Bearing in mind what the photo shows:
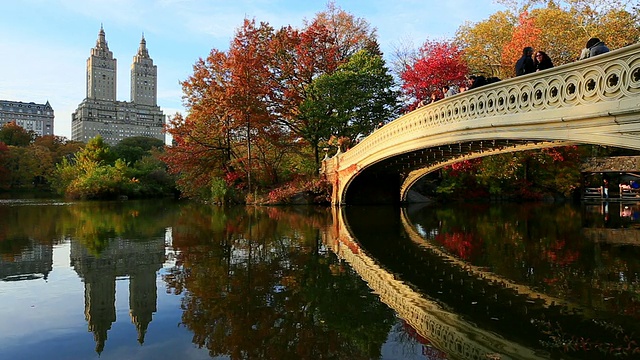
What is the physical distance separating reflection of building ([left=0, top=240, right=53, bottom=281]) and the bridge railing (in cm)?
865

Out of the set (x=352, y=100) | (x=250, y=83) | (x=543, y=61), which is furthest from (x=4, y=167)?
(x=543, y=61)

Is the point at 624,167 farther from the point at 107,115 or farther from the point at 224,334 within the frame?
the point at 107,115

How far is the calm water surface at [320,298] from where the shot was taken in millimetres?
4277

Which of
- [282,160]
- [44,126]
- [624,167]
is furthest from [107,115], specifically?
[624,167]

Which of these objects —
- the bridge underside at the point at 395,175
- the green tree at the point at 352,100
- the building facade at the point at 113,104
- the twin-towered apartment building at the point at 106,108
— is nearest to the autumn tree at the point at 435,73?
the green tree at the point at 352,100

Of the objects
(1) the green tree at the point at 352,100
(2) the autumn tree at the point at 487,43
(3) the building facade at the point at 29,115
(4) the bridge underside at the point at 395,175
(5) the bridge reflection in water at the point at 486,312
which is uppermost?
(3) the building facade at the point at 29,115

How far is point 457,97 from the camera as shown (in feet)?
36.5

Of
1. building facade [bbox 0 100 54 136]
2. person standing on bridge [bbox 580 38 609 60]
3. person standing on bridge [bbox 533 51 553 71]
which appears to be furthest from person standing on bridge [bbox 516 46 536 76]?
building facade [bbox 0 100 54 136]

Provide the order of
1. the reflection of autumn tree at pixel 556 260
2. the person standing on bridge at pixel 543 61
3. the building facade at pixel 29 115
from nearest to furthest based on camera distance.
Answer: the reflection of autumn tree at pixel 556 260
the person standing on bridge at pixel 543 61
the building facade at pixel 29 115

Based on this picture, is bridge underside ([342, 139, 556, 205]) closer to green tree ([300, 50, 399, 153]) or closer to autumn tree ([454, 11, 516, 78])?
green tree ([300, 50, 399, 153])

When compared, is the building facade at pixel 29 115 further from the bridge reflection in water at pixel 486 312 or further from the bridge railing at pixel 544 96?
the bridge reflection in water at pixel 486 312

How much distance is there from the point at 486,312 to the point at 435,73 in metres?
20.7

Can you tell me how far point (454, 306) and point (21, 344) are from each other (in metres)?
4.55

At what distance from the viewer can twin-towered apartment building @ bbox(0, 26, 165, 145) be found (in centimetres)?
12256
